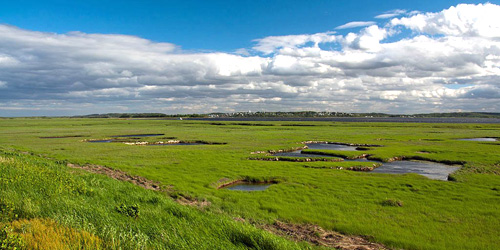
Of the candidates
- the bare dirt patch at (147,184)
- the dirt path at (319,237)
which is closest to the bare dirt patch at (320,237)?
the dirt path at (319,237)

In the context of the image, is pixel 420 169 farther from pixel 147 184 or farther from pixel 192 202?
pixel 147 184

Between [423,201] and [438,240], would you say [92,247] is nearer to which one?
[438,240]

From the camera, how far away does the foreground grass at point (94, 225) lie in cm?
833

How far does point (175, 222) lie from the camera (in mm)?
12070

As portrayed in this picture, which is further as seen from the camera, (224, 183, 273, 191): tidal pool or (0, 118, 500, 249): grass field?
(224, 183, 273, 191): tidal pool

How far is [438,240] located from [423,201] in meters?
7.09

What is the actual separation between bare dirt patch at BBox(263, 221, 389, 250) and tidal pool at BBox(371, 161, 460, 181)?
862 inches

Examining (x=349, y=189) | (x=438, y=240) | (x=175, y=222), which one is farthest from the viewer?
(x=349, y=189)

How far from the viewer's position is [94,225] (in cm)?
1009

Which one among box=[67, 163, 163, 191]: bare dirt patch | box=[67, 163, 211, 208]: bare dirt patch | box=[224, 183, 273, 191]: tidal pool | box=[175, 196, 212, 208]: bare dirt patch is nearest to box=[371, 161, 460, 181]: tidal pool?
box=[224, 183, 273, 191]: tidal pool

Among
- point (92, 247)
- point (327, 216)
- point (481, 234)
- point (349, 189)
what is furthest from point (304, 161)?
point (92, 247)

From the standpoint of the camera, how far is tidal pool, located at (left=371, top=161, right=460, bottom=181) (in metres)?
34.0

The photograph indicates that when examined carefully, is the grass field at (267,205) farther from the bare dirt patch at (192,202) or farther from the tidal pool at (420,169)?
the tidal pool at (420,169)

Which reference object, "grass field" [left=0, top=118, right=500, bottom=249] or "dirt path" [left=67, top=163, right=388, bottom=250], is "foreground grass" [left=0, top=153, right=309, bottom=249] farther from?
"dirt path" [left=67, top=163, right=388, bottom=250]
